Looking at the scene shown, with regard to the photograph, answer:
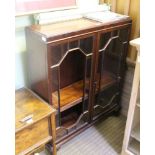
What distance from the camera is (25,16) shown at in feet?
4.33

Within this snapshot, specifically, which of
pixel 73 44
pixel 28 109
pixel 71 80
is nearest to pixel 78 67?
pixel 71 80

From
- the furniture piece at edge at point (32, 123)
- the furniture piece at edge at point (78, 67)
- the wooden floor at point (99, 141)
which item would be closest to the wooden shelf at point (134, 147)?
the wooden floor at point (99, 141)

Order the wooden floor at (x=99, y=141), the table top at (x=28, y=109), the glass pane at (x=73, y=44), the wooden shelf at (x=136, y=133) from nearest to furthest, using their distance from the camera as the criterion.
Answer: the table top at (x=28, y=109) < the glass pane at (x=73, y=44) < the wooden shelf at (x=136, y=133) < the wooden floor at (x=99, y=141)

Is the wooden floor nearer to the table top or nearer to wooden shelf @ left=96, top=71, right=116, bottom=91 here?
wooden shelf @ left=96, top=71, right=116, bottom=91

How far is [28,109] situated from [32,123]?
0.38 ft

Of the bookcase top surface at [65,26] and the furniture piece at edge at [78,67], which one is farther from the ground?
the bookcase top surface at [65,26]

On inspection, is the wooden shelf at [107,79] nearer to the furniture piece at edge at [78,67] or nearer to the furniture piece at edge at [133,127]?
the furniture piece at edge at [78,67]

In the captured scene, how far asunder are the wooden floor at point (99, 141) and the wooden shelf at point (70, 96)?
365 millimetres

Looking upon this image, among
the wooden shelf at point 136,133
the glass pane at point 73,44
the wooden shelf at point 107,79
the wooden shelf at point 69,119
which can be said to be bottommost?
the wooden shelf at point 69,119

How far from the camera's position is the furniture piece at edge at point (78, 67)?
48.4 inches

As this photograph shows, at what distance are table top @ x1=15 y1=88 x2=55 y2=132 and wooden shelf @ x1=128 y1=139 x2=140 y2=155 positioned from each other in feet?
2.17

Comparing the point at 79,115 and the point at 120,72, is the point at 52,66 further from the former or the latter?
the point at 120,72

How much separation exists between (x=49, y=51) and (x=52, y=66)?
0.10 meters

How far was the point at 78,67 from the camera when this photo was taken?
1.62 m
